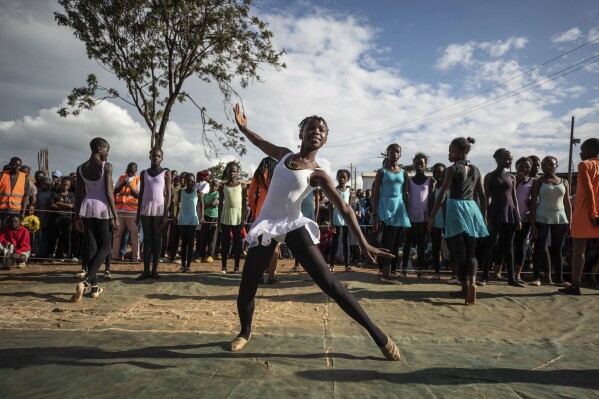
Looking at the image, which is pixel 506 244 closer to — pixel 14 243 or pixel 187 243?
pixel 187 243

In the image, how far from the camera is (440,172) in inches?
326

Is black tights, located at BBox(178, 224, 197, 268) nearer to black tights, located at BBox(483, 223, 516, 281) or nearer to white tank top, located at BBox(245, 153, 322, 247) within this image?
white tank top, located at BBox(245, 153, 322, 247)

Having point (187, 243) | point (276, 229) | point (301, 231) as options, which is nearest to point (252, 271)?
point (276, 229)

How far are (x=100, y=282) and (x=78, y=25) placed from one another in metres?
10.9

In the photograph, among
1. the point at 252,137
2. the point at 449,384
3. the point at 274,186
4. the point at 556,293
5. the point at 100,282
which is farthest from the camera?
the point at 100,282

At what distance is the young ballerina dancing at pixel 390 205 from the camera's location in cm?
610

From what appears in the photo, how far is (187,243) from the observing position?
769cm

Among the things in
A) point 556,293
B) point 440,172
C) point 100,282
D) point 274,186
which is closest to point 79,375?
point 274,186

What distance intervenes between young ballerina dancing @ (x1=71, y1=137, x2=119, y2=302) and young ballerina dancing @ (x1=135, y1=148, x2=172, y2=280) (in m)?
0.98

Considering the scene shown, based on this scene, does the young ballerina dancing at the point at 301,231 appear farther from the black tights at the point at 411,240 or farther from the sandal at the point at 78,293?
the black tights at the point at 411,240

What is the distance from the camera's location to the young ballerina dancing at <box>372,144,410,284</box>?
6.10 metres

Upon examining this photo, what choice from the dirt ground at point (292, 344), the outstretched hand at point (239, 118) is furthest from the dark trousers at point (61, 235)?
the outstretched hand at point (239, 118)

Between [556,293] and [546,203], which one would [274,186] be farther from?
[546,203]

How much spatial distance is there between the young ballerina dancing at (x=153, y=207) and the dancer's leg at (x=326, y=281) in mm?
3987
